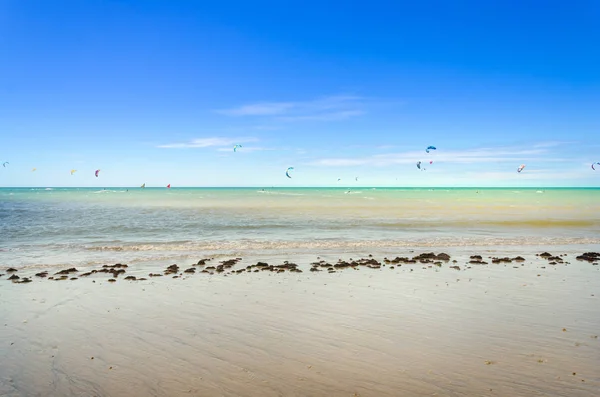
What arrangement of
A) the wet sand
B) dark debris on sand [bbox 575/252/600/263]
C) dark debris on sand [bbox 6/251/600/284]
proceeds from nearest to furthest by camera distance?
the wet sand < dark debris on sand [bbox 6/251/600/284] < dark debris on sand [bbox 575/252/600/263]

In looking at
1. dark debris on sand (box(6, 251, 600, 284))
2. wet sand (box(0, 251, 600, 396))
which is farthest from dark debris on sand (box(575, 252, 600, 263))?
wet sand (box(0, 251, 600, 396))

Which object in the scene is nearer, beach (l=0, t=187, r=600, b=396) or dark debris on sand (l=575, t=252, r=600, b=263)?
beach (l=0, t=187, r=600, b=396)

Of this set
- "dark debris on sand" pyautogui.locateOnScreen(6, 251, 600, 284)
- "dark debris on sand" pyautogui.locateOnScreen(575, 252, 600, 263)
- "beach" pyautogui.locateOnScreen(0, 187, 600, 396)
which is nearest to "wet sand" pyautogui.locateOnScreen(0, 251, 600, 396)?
"beach" pyautogui.locateOnScreen(0, 187, 600, 396)

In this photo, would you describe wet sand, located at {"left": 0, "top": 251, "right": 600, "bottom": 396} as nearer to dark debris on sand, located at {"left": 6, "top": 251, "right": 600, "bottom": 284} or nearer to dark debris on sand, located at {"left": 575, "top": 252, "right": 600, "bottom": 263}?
dark debris on sand, located at {"left": 6, "top": 251, "right": 600, "bottom": 284}

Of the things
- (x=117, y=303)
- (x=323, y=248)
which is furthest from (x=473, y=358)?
(x=323, y=248)

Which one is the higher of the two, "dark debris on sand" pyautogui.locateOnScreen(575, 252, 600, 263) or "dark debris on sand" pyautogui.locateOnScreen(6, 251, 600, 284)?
"dark debris on sand" pyautogui.locateOnScreen(575, 252, 600, 263)

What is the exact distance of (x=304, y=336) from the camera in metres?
8.46

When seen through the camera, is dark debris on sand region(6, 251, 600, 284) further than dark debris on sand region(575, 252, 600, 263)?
No

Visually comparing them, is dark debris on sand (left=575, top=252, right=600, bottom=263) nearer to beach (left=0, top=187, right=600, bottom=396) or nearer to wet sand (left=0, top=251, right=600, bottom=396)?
beach (left=0, top=187, right=600, bottom=396)

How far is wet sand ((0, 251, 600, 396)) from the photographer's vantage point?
6.48 meters

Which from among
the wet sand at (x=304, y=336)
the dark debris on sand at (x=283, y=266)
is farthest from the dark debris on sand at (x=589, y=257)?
the wet sand at (x=304, y=336)

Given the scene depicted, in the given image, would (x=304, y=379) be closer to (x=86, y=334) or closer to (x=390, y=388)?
(x=390, y=388)

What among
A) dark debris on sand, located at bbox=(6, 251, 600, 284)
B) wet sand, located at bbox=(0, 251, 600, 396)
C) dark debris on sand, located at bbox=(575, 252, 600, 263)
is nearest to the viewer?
wet sand, located at bbox=(0, 251, 600, 396)

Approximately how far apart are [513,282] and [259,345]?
31.5 feet
